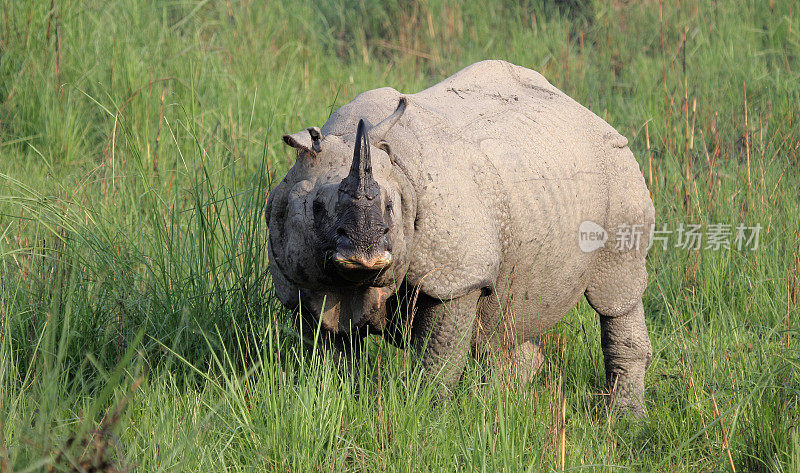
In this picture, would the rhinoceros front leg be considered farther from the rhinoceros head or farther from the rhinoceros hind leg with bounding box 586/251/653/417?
the rhinoceros hind leg with bounding box 586/251/653/417

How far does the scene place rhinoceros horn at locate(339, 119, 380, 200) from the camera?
7.58ft

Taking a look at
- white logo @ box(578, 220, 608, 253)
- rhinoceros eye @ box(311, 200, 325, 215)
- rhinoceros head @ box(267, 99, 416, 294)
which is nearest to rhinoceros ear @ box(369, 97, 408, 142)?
rhinoceros head @ box(267, 99, 416, 294)

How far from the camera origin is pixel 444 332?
9.28 feet

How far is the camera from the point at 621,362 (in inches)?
149

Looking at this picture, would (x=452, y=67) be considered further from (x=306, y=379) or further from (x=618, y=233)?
(x=306, y=379)

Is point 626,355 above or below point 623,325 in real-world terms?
below

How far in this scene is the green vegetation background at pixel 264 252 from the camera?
271cm

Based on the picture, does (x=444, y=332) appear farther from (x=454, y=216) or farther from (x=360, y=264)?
(x=360, y=264)

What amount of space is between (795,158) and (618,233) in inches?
98.7

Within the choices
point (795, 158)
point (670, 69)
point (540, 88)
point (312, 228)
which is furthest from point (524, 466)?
point (670, 69)

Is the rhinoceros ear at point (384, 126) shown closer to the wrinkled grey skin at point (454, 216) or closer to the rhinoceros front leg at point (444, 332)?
the wrinkled grey skin at point (454, 216)

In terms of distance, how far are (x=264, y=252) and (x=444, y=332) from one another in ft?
4.09

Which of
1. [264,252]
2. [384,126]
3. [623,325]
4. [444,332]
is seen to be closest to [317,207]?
[384,126]

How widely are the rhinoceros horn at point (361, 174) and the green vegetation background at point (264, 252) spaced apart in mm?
592
